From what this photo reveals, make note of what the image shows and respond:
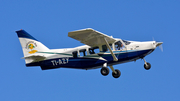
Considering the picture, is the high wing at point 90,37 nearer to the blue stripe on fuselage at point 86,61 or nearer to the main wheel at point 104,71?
the blue stripe on fuselage at point 86,61

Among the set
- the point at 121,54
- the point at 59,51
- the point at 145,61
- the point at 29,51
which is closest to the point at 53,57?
the point at 59,51

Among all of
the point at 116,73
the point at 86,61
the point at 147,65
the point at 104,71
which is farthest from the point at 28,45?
the point at 147,65

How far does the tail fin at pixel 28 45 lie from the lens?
23.8 meters

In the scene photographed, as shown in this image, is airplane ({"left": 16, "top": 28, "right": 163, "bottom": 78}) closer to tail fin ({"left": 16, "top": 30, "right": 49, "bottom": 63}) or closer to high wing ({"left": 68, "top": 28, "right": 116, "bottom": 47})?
high wing ({"left": 68, "top": 28, "right": 116, "bottom": 47})

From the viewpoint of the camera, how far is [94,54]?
2109 centimetres

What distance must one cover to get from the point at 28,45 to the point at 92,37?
22.4 ft

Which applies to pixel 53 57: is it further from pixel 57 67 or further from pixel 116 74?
pixel 116 74

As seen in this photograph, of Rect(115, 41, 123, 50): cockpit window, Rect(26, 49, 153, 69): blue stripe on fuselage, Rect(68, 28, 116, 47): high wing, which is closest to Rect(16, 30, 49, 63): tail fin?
Rect(26, 49, 153, 69): blue stripe on fuselage

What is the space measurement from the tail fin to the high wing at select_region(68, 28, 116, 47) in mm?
5012

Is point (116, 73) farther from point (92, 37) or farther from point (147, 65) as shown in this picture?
point (92, 37)

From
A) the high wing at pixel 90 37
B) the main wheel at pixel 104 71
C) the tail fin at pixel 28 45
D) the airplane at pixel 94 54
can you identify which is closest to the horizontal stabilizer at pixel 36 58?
the airplane at pixel 94 54

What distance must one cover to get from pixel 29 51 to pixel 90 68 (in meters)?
5.76

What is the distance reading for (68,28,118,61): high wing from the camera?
728 inches

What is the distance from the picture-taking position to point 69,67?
2225cm
